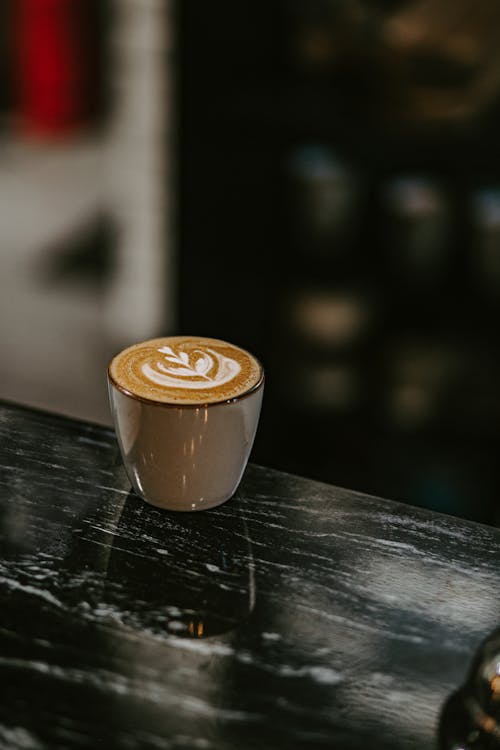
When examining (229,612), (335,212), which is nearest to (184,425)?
(229,612)

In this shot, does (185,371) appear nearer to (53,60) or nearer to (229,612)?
(229,612)

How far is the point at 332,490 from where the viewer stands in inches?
35.1

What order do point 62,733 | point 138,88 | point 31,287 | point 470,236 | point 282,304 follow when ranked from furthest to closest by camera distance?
point 31,287 → point 138,88 → point 282,304 → point 470,236 → point 62,733

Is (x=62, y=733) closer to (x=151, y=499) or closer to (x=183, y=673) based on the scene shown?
(x=183, y=673)

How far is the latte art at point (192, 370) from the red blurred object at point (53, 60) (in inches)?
96.4

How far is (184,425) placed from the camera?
0.81 m

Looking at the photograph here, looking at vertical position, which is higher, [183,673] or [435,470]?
[183,673]

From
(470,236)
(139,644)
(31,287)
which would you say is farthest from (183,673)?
(31,287)

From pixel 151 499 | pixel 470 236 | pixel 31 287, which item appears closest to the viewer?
pixel 151 499

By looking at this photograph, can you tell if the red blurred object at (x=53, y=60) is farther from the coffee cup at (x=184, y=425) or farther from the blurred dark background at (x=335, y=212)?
the coffee cup at (x=184, y=425)

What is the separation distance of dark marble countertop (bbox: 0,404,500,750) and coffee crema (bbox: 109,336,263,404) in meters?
0.11

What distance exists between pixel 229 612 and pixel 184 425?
17cm

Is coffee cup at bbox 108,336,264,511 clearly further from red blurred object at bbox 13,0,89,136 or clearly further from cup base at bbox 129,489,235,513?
red blurred object at bbox 13,0,89,136

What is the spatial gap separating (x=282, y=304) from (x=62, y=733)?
1.69m
